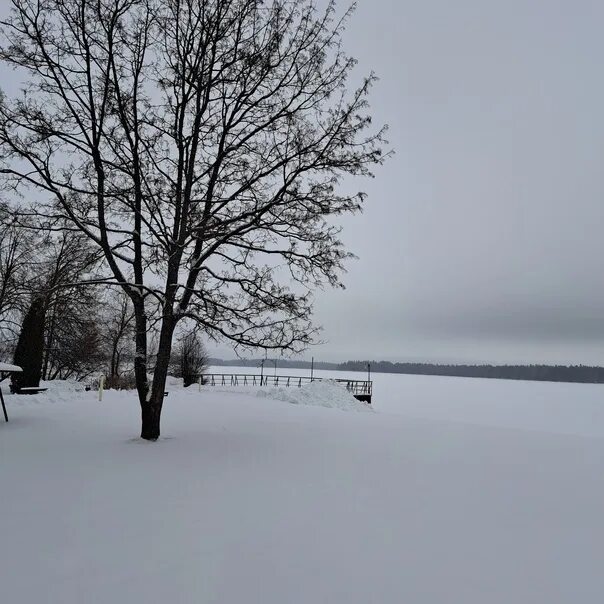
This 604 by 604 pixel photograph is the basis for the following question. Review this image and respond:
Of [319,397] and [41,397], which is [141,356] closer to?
[41,397]

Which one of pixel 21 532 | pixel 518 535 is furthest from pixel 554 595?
pixel 21 532

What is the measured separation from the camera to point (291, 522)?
4523mm

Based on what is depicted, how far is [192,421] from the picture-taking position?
11.6 meters

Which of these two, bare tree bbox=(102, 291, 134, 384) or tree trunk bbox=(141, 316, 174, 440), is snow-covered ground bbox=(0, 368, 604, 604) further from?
bare tree bbox=(102, 291, 134, 384)

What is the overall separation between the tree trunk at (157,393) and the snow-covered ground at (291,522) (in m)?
0.37

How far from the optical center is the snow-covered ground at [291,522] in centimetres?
332

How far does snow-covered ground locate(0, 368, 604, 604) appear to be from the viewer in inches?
131

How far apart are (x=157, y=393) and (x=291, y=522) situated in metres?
4.96

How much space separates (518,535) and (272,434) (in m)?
6.21

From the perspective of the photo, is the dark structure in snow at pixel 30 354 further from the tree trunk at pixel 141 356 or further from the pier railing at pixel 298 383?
the pier railing at pixel 298 383

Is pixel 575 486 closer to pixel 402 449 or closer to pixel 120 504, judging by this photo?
pixel 402 449

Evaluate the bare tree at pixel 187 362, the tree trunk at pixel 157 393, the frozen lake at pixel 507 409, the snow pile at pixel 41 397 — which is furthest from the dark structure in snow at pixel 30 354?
the frozen lake at pixel 507 409

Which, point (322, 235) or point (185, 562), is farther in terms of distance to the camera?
point (322, 235)

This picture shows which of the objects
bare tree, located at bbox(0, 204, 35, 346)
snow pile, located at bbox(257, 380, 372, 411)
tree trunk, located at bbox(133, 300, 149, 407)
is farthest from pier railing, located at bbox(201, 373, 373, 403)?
tree trunk, located at bbox(133, 300, 149, 407)
